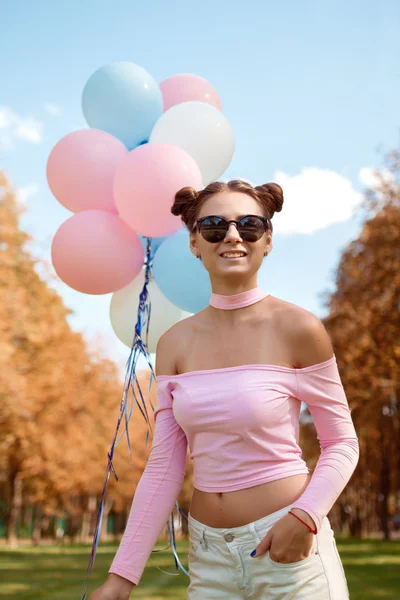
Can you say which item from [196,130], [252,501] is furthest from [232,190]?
[196,130]

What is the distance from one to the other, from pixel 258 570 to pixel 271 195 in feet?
4.15

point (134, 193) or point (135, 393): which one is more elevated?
point (134, 193)

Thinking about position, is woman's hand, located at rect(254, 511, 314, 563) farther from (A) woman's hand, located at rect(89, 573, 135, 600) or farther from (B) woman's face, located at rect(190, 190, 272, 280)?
(B) woman's face, located at rect(190, 190, 272, 280)

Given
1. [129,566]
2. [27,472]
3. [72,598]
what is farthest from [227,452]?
[27,472]

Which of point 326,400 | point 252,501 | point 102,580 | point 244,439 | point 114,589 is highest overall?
point 326,400

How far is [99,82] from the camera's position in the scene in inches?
195

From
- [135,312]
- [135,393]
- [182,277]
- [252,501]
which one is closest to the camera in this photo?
[252,501]

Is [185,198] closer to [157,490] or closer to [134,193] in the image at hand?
[157,490]

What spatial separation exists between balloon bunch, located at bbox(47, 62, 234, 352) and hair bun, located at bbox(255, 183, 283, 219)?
1.71 metres

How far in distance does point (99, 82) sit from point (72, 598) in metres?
8.49

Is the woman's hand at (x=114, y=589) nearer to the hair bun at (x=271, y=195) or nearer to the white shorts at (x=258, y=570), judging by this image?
the white shorts at (x=258, y=570)

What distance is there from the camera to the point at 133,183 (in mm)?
4184

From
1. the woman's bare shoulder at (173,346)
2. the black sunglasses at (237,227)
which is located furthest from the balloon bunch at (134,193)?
the black sunglasses at (237,227)

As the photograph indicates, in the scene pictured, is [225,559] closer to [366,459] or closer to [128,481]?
[366,459]
